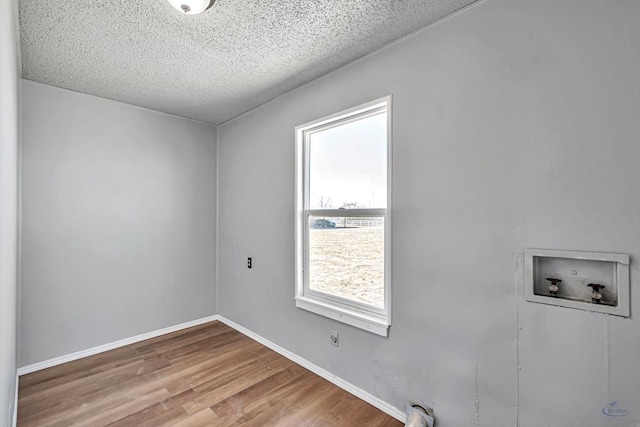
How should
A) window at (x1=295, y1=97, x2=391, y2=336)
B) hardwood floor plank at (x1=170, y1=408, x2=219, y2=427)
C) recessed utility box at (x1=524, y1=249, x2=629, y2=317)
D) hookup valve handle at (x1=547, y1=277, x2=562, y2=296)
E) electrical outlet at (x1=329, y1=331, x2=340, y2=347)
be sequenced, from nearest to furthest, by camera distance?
recessed utility box at (x1=524, y1=249, x2=629, y2=317)
hookup valve handle at (x1=547, y1=277, x2=562, y2=296)
hardwood floor plank at (x1=170, y1=408, x2=219, y2=427)
window at (x1=295, y1=97, x2=391, y2=336)
electrical outlet at (x1=329, y1=331, x2=340, y2=347)

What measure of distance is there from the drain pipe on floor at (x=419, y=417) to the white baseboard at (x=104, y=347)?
2.67 m

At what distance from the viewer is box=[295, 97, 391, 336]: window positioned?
82.8 inches

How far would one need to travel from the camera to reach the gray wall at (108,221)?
8.32 feet

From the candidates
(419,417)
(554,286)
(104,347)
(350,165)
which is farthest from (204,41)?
(104,347)

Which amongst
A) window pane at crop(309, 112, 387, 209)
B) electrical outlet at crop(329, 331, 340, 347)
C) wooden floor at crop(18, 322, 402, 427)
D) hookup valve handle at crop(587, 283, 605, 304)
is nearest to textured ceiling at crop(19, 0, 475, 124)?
window pane at crop(309, 112, 387, 209)

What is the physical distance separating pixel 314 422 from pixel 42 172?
3.00m

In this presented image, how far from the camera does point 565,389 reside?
1.33 m

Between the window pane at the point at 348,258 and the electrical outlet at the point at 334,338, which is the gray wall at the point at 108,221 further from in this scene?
the electrical outlet at the point at 334,338

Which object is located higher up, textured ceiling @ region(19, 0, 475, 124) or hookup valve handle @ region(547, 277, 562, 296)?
textured ceiling @ region(19, 0, 475, 124)

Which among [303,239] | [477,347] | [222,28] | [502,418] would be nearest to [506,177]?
[477,347]

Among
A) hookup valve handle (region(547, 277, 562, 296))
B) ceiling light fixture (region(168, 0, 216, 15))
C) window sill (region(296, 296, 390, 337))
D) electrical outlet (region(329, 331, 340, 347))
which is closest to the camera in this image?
hookup valve handle (region(547, 277, 562, 296))

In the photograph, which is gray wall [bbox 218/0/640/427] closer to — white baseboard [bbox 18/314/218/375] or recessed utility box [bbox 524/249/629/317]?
recessed utility box [bbox 524/249/629/317]

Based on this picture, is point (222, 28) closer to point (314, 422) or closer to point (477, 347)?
point (477, 347)

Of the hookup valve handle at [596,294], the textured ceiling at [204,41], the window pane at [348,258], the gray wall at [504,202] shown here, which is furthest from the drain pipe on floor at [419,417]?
the textured ceiling at [204,41]
